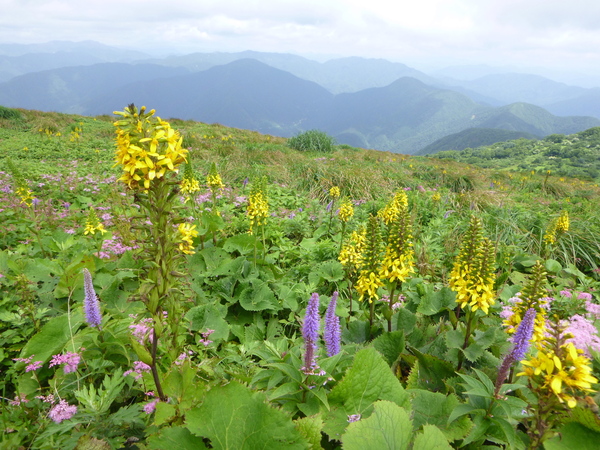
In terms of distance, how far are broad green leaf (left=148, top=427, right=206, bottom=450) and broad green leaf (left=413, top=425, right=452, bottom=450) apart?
0.90 m

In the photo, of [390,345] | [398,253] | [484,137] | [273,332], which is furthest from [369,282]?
[484,137]

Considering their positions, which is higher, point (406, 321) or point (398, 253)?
point (398, 253)

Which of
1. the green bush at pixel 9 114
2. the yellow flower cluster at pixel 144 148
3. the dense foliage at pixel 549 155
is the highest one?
the green bush at pixel 9 114

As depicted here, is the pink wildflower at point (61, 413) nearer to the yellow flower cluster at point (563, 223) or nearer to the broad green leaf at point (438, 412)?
the broad green leaf at point (438, 412)

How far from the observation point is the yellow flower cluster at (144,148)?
1533 mm

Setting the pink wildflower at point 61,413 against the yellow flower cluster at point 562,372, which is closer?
the yellow flower cluster at point 562,372

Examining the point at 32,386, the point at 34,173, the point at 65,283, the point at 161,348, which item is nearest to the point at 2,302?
the point at 65,283

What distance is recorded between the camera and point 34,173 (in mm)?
8117

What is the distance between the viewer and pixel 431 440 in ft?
4.21

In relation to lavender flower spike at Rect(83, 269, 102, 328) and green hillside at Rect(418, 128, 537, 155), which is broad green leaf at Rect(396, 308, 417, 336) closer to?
lavender flower spike at Rect(83, 269, 102, 328)

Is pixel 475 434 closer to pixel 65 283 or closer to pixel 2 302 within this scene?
pixel 65 283

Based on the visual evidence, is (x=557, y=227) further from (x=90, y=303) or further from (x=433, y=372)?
(x=90, y=303)

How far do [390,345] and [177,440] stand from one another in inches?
69.8

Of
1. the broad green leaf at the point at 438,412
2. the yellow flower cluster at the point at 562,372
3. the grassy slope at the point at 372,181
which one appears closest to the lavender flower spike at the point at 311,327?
the broad green leaf at the point at 438,412
